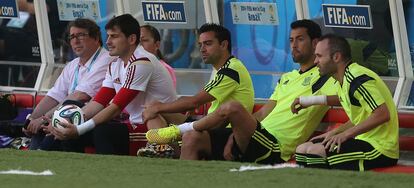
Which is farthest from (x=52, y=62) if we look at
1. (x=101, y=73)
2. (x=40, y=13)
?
(x=101, y=73)

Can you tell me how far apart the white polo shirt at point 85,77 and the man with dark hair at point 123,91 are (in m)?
0.36

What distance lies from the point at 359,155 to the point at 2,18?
722cm

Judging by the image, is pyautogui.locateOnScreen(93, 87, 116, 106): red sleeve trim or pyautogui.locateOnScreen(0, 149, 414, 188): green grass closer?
pyautogui.locateOnScreen(0, 149, 414, 188): green grass

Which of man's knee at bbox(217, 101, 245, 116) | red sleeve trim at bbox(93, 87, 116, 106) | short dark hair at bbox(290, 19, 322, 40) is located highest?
short dark hair at bbox(290, 19, 322, 40)

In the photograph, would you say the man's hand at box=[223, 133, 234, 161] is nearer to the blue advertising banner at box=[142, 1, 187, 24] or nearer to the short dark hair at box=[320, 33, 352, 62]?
the short dark hair at box=[320, 33, 352, 62]

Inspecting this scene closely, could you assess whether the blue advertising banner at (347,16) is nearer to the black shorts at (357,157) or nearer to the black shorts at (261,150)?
the black shorts at (261,150)

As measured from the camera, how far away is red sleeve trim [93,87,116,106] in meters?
10.5

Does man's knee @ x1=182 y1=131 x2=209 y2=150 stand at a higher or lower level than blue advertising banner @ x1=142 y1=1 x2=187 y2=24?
lower

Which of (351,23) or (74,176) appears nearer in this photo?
(74,176)

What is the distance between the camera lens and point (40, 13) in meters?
14.4

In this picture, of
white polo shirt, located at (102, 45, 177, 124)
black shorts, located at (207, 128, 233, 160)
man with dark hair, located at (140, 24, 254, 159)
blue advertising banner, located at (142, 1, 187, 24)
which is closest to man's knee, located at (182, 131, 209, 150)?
man with dark hair, located at (140, 24, 254, 159)

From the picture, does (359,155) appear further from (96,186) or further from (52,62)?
(52,62)

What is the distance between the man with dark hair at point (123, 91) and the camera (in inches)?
392

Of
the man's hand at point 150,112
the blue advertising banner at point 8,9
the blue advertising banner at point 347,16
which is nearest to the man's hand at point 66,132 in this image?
the man's hand at point 150,112
